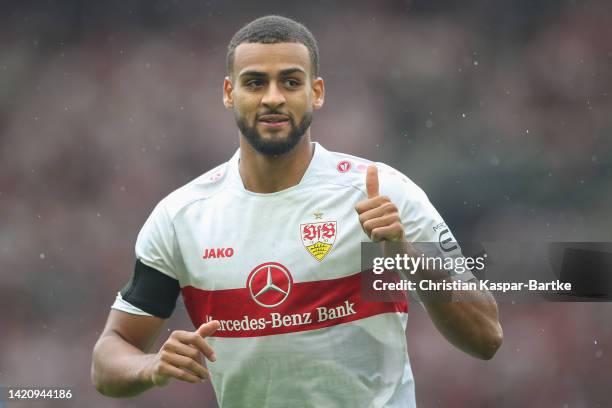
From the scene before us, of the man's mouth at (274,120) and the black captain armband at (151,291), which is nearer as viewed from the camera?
the man's mouth at (274,120)

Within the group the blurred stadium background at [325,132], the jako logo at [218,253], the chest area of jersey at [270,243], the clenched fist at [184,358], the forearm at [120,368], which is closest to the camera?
the clenched fist at [184,358]

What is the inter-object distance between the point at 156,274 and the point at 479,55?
267 inches

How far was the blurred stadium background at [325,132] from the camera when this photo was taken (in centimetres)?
921

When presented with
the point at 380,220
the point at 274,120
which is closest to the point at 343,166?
the point at 274,120

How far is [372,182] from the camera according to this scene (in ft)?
11.7

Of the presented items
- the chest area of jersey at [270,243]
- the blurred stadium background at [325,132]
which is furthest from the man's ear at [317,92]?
the blurred stadium background at [325,132]

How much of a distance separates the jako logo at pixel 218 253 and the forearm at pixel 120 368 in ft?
1.44

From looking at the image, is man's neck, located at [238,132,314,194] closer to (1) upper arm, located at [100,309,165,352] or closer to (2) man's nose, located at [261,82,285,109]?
(2) man's nose, located at [261,82,285,109]

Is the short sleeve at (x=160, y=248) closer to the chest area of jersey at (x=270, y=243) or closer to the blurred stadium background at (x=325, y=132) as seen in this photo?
the chest area of jersey at (x=270, y=243)

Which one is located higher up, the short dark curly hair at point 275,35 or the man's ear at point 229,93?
the short dark curly hair at point 275,35

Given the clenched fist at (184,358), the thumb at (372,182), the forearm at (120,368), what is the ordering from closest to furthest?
the clenched fist at (184,358) → the thumb at (372,182) → the forearm at (120,368)

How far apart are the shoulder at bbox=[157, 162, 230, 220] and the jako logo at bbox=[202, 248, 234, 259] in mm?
230

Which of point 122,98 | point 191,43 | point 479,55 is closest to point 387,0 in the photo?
point 479,55

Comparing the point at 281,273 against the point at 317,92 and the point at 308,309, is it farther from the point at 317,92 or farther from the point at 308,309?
the point at 317,92
